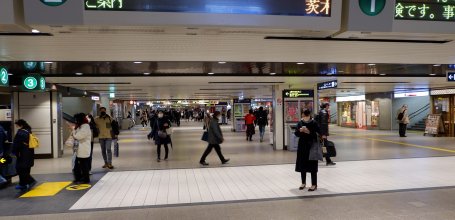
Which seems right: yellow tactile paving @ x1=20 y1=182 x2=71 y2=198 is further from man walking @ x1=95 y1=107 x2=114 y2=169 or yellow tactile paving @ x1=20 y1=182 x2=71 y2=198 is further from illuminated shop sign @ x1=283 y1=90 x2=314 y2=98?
illuminated shop sign @ x1=283 y1=90 x2=314 y2=98

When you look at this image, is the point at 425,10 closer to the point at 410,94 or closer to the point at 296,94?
the point at 296,94

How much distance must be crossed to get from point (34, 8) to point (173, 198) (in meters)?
4.32

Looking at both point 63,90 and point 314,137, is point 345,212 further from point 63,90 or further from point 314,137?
point 63,90

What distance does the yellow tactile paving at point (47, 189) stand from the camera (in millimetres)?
7096

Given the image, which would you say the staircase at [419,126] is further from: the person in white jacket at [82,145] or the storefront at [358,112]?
the person in white jacket at [82,145]

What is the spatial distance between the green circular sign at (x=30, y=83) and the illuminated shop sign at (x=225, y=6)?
22.0 feet

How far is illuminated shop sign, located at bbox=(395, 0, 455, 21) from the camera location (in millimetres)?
3572

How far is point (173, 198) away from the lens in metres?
6.61

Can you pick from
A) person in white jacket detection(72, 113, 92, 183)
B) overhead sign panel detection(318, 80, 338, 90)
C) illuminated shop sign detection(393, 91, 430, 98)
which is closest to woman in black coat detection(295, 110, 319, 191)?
person in white jacket detection(72, 113, 92, 183)

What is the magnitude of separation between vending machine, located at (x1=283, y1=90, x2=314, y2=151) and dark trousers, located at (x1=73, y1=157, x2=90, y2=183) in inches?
307

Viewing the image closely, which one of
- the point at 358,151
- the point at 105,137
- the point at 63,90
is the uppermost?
the point at 63,90

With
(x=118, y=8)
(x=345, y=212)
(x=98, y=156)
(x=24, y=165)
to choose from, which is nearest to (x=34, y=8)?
(x=118, y=8)

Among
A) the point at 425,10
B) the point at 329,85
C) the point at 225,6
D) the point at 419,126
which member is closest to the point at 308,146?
the point at 425,10

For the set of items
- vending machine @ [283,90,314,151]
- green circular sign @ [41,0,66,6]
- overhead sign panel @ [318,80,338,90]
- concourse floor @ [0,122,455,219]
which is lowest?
concourse floor @ [0,122,455,219]
